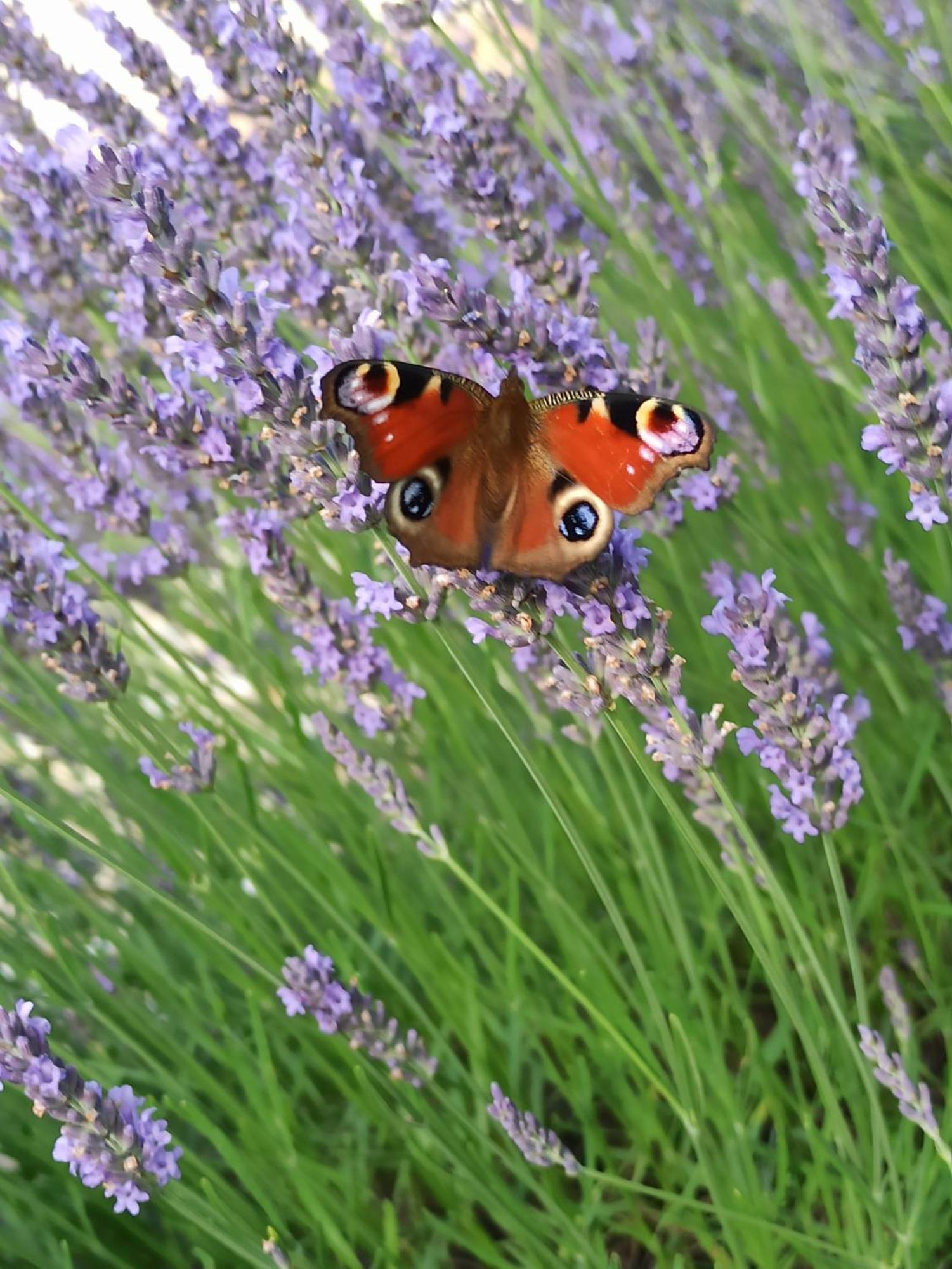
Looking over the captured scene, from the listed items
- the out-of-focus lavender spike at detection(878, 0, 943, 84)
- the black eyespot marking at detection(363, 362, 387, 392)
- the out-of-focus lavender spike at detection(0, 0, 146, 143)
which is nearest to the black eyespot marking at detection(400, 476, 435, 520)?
the black eyespot marking at detection(363, 362, 387, 392)


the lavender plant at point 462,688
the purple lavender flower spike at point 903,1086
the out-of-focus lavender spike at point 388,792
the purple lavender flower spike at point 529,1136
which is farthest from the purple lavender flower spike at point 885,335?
the purple lavender flower spike at point 529,1136

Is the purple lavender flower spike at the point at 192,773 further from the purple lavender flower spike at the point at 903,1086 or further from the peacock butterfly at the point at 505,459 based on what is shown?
the purple lavender flower spike at the point at 903,1086

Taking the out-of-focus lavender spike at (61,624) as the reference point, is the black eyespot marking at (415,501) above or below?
above

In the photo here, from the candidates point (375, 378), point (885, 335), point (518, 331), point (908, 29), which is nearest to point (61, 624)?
point (375, 378)

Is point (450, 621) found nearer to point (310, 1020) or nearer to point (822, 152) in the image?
point (310, 1020)

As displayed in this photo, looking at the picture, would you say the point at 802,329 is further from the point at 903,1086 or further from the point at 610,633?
the point at 903,1086

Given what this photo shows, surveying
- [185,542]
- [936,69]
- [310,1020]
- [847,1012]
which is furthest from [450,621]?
[936,69]

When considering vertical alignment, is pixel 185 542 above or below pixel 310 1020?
above
